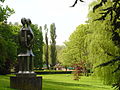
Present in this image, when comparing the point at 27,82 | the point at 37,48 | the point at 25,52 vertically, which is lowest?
the point at 27,82

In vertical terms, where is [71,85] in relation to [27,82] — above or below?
below

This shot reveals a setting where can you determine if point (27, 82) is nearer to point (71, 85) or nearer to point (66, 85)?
point (66, 85)

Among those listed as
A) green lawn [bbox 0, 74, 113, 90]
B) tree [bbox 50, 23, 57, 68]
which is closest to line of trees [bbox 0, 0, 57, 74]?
tree [bbox 50, 23, 57, 68]

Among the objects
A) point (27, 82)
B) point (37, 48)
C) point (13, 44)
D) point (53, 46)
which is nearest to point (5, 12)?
point (13, 44)

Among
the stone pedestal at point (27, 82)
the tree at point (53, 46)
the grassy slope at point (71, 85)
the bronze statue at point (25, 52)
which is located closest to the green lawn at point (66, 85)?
the grassy slope at point (71, 85)

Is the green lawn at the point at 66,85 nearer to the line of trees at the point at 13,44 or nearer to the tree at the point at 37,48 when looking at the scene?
the line of trees at the point at 13,44

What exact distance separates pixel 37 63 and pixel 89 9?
113ft

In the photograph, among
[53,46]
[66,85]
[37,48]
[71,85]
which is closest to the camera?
[66,85]

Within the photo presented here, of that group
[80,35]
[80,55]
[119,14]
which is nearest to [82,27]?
[80,35]

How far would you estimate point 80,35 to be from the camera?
5084 cm

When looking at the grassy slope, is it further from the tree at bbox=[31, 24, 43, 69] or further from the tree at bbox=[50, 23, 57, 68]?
the tree at bbox=[50, 23, 57, 68]

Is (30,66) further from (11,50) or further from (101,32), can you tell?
(11,50)

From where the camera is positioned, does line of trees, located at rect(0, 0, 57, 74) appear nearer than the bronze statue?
No

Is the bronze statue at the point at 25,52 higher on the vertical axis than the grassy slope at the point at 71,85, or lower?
higher
